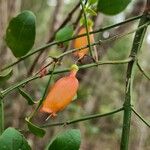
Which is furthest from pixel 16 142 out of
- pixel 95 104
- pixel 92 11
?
pixel 95 104

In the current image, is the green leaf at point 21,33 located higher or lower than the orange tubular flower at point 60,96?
higher

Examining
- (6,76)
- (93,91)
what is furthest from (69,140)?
(93,91)

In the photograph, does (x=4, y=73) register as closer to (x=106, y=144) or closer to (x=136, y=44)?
(x=136, y=44)

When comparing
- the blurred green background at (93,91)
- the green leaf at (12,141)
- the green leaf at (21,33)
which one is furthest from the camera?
the blurred green background at (93,91)

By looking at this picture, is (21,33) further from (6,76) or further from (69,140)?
(69,140)

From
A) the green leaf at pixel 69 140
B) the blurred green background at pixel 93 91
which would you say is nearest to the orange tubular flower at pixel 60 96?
the green leaf at pixel 69 140

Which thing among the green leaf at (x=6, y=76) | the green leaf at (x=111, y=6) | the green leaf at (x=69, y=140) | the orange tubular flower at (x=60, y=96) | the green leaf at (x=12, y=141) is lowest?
the green leaf at (x=12, y=141)

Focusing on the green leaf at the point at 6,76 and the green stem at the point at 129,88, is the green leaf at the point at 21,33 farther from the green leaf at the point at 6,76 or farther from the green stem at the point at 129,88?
the green stem at the point at 129,88
